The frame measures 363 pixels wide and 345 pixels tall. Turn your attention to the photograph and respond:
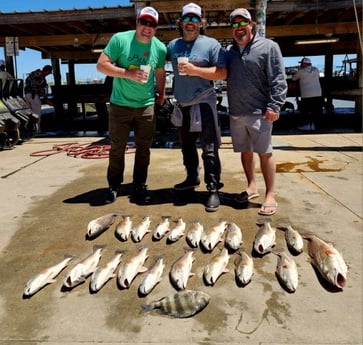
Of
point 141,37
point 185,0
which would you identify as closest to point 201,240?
point 141,37

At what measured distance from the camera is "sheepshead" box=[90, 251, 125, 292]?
3.04m

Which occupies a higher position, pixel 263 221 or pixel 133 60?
pixel 133 60

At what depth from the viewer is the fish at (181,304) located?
8.85ft

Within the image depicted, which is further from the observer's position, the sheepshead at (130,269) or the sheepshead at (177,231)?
the sheepshead at (177,231)

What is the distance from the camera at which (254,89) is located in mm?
4266

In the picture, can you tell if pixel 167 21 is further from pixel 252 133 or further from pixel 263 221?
pixel 263 221

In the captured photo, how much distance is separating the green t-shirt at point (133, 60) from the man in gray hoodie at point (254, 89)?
0.82 metres

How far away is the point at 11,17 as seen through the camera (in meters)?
10.9

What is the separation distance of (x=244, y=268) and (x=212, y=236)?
0.62m

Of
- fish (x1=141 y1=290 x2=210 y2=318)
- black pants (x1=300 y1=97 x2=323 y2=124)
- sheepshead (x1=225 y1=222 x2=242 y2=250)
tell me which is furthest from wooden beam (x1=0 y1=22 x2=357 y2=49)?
fish (x1=141 y1=290 x2=210 y2=318)

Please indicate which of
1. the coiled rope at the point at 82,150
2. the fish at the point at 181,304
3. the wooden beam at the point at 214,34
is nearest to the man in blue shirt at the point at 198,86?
the fish at the point at 181,304

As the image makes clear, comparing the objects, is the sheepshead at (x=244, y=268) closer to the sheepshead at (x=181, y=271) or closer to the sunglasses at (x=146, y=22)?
the sheepshead at (x=181, y=271)

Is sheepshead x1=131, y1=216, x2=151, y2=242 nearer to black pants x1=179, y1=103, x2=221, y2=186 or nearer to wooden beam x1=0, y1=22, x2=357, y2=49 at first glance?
black pants x1=179, y1=103, x2=221, y2=186

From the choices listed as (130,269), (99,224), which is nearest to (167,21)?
(99,224)
